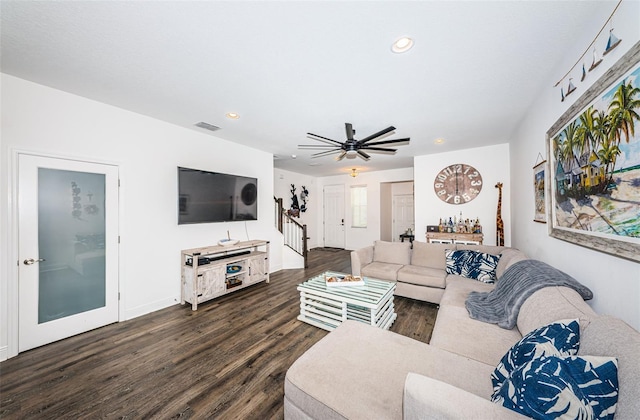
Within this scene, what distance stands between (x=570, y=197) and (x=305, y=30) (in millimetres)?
2311

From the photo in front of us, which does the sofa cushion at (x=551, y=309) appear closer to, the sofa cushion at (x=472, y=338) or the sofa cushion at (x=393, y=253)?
the sofa cushion at (x=472, y=338)

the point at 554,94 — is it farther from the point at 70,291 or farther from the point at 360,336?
the point at 70,291

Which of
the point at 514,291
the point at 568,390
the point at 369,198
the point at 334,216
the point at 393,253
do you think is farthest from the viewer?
the point at 334,216

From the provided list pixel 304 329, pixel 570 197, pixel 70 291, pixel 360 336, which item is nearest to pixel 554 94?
pixel 570 197

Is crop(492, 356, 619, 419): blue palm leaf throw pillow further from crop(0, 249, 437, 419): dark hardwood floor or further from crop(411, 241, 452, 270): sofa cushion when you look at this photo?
crop(411, 241, 452, 270): sofa cushion

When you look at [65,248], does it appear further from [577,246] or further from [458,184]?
[458,184]

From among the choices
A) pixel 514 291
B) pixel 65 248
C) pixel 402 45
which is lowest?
pixel 514 291

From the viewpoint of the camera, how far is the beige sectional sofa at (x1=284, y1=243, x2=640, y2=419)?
828 mm

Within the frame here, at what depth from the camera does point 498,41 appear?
172cm

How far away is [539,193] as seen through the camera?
254 centimetres

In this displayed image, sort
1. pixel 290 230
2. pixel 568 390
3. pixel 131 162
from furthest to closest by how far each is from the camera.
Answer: pixel 290 230, pixel 131 162, pixel 568 390

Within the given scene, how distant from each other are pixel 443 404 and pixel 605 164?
5.28 feet

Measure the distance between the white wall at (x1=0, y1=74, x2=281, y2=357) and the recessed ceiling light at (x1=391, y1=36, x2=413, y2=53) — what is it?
321cm

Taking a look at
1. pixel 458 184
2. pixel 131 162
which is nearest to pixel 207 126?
pixel 131 162
